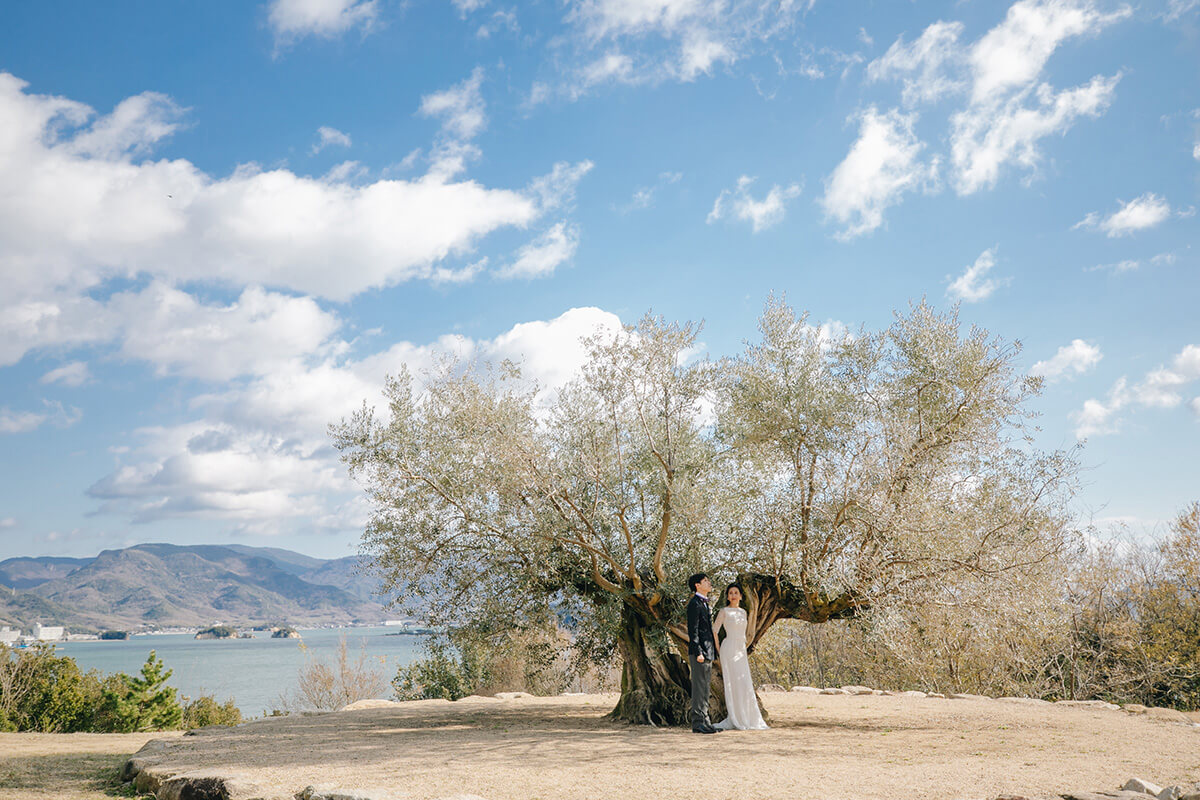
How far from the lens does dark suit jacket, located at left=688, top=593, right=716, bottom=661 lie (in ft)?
34.0

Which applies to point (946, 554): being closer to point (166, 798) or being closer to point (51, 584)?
point (166, 798)

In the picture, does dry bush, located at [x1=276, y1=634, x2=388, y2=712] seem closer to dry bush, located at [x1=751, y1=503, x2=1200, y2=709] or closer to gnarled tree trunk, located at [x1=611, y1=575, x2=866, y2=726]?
dry bush, located at [x1=751, y1=503, x2=1200, y2=709]

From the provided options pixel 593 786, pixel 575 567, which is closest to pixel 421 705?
pixel 575 567

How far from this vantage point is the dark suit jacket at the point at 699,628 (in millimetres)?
10375

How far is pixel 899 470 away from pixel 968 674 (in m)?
11.7

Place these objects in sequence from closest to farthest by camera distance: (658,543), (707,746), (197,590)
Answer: (707,746) < (658,543) < (197,590)

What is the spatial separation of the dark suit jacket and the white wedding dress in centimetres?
51

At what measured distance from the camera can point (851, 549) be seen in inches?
397

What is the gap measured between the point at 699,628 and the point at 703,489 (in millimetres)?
1971

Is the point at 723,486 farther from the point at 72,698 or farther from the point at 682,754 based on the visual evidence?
the point at 72,698

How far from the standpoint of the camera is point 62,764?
32.3 feet

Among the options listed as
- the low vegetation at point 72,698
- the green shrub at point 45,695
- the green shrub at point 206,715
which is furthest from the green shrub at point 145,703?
the green shrub at point 206,715

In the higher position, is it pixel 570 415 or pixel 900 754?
pixel 570 415

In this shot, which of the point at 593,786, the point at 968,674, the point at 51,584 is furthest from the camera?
the point at 51,584
